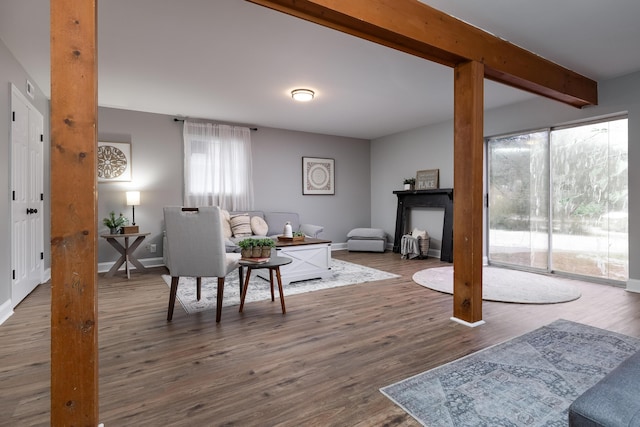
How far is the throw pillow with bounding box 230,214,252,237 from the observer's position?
5594 mm

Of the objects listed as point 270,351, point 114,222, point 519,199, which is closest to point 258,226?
point 114,222

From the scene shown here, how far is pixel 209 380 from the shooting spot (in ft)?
6.42

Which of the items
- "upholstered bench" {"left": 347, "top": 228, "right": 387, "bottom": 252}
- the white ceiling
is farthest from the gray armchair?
"upholstered bench" {"left": 347, "top": 228, "right": 387, "bottom": 252}

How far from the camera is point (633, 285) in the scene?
390 centimetres

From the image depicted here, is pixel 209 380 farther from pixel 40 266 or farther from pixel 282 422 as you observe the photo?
pixel 40 266

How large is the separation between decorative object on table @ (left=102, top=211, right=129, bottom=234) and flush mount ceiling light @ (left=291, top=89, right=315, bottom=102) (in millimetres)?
3140

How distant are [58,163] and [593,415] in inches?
79.9

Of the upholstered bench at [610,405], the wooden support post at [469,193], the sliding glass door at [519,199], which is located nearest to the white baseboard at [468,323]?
the wooden support post at [469,193]

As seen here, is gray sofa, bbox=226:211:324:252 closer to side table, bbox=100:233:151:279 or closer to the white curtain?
the white curtain

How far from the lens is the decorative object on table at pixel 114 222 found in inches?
191

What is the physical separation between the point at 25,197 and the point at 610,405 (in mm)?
4893

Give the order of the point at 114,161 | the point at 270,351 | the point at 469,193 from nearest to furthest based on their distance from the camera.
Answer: the point at 270,351 → the point at 469,193 → the point at 114,161

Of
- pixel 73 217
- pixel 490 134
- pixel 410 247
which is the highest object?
pixel 490 134

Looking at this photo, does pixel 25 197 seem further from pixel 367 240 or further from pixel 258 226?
pixel 367 240
